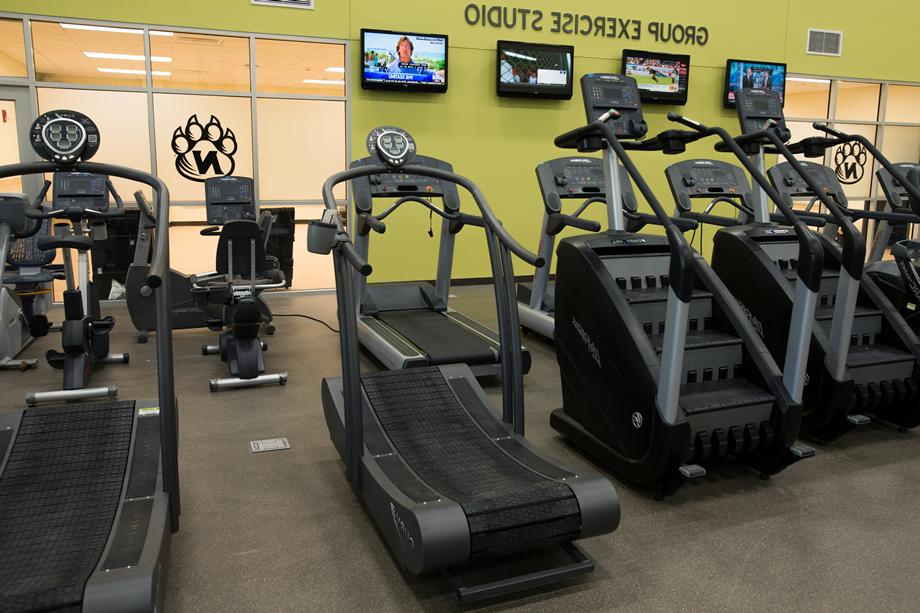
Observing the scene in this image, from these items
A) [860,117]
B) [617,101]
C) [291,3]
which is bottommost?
[617,101]

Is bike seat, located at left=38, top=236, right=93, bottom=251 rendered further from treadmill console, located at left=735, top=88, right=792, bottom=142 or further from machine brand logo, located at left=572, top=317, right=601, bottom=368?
treadmill console, located at left=735, top=88, right=792, bottom=142

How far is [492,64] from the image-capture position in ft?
26.6

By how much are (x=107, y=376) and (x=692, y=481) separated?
3748 mm

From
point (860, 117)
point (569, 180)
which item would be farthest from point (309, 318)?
point (860, 117)

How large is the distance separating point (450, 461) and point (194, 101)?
5853mm

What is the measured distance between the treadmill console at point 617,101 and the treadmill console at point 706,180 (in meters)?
2.16

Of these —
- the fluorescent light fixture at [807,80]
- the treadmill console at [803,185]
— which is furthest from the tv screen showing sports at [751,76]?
the treadmill console at [803,185]

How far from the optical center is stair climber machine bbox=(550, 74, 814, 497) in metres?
2.85

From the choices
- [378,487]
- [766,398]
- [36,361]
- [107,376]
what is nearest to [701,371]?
[766,398]

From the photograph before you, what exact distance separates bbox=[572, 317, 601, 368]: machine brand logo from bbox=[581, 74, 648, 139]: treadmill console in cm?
106

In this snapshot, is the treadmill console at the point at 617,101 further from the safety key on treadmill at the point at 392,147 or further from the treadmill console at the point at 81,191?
the treadmill console at the point at 81,191

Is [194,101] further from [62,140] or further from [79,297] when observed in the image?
[62,140]

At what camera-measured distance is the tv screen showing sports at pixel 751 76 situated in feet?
29.2

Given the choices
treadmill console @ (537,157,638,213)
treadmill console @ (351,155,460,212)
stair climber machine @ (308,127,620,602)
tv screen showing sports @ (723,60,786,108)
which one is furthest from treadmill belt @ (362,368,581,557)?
tv screen showing sports @ (723,60,786,108)
